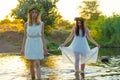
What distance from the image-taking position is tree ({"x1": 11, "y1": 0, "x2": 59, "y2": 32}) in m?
51.4

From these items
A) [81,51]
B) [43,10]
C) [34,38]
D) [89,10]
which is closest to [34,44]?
[34,38]

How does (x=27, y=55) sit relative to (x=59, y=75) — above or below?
above

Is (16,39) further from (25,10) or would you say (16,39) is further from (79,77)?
(79,77)

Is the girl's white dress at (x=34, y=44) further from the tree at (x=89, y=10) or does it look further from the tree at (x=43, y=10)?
the tree at (x=89, y=10)

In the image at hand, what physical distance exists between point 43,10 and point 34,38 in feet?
125

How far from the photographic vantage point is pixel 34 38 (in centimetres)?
1328

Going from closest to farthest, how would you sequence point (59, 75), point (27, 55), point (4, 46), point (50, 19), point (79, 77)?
point (27, 55) → point (79, 77) → point (59, 75) → point (4, 46) → point (50, 19)

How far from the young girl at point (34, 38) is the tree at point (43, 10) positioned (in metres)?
37.7

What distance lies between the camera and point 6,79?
48.7 ft

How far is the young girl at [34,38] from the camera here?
13.1 metres

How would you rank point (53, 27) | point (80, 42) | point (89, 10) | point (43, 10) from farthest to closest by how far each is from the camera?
point (89, 10), point (53, 27), point (43, 10), point (80, 42)

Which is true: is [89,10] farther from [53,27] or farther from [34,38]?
[34,38]

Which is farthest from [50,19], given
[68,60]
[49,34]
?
[68,60]

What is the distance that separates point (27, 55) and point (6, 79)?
74.4 inches
